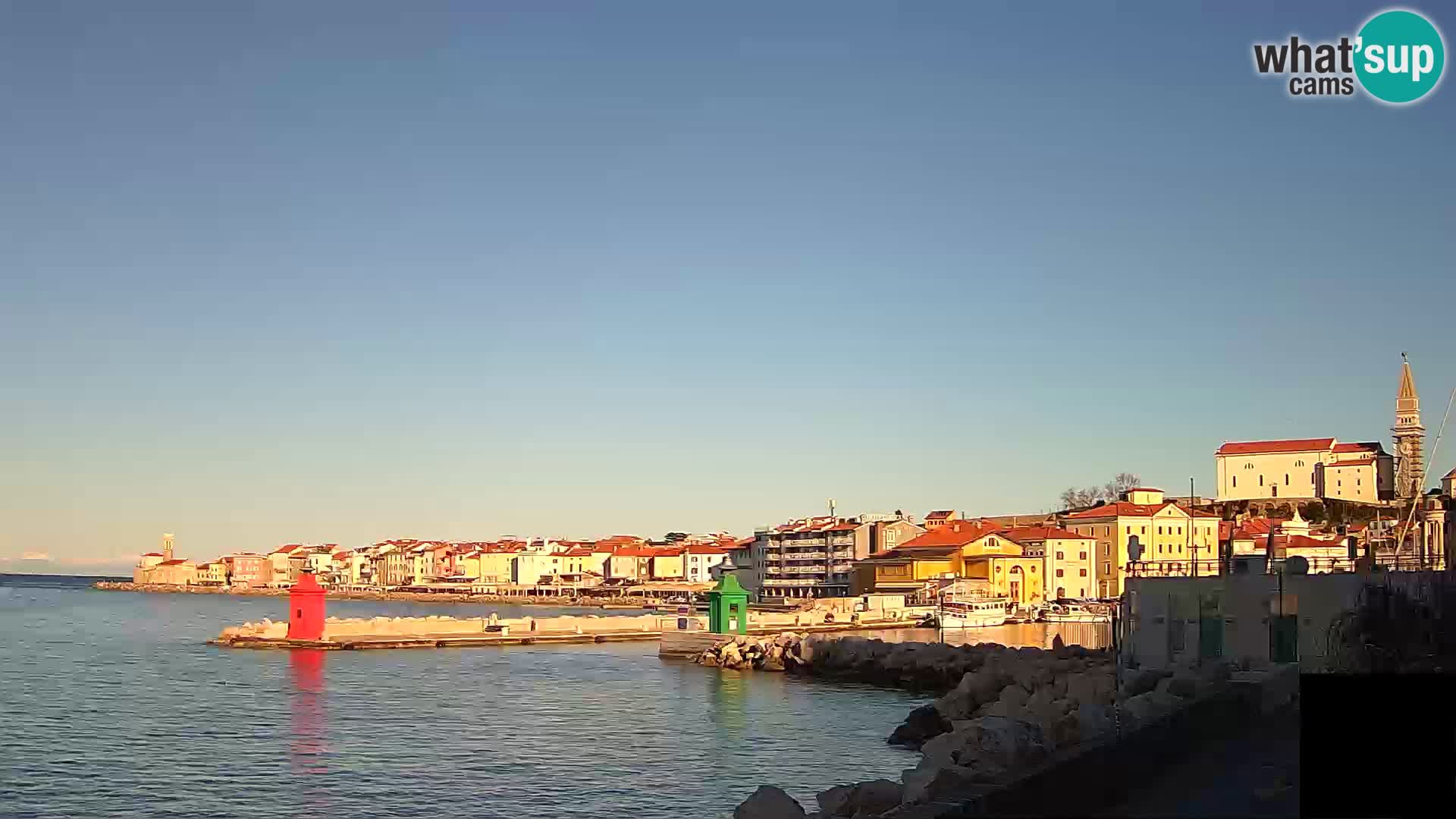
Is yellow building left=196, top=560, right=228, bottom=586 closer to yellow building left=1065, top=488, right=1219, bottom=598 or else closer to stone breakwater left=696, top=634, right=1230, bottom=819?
yellow building left=1065, top=488, right=1219, bottom=598

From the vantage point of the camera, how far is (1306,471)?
105m

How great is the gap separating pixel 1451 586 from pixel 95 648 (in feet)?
163

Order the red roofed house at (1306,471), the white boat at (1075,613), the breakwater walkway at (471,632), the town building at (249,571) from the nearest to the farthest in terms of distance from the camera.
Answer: the breakwater walkway at (471,632)
the white boat at (1075,613)
the red roofed house at (1306,471)
the town building at (249,571)

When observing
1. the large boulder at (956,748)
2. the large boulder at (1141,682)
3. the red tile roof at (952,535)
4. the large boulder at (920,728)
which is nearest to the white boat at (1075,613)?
the red tile roof at (952,535)

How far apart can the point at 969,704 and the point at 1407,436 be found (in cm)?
8077

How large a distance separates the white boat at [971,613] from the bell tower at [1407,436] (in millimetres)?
38613

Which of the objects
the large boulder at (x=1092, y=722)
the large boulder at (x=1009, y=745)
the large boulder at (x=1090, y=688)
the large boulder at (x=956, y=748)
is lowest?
the large boulder at (x=1090, y=688)

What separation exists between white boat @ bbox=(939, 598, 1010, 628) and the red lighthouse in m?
26.5

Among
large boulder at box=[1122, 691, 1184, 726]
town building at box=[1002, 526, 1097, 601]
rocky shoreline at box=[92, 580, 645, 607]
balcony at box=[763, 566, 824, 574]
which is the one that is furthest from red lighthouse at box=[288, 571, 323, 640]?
rocky shoreline at box=[92, 580, 645, 607]

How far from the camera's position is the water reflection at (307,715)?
23.0 m

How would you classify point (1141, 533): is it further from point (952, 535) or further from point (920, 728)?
point (920, 728)

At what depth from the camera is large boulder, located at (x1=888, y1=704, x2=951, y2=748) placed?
25855 millimetres

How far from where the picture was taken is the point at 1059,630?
64.2m

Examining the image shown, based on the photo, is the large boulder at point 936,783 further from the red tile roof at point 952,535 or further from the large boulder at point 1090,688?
the red tile roof at point 952,535
